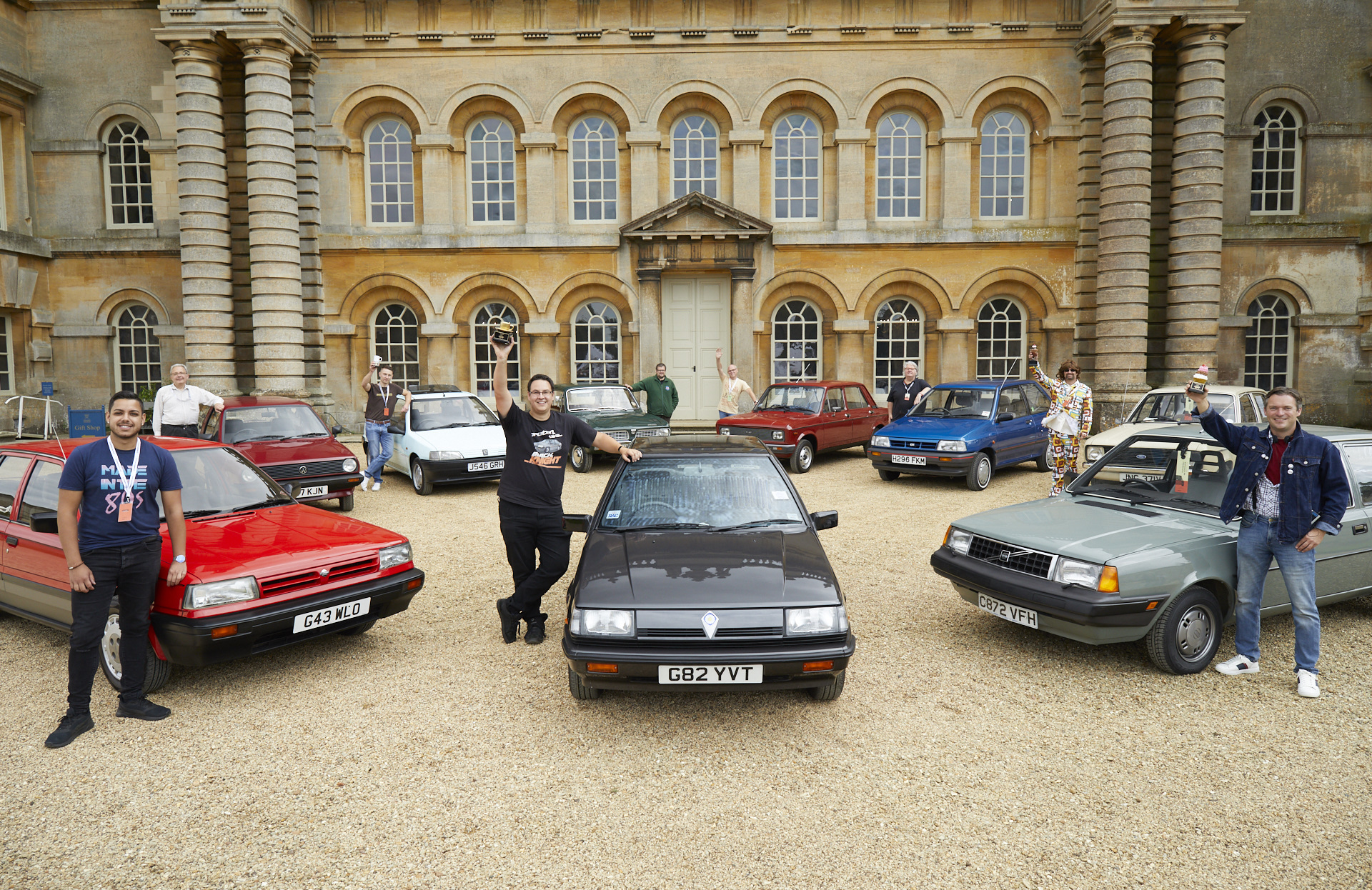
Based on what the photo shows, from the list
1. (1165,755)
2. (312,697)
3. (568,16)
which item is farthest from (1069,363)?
(568,16)

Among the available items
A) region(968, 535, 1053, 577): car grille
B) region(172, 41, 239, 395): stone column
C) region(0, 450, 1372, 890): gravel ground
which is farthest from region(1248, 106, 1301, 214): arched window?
region(172, 41, 239, 395): stone column

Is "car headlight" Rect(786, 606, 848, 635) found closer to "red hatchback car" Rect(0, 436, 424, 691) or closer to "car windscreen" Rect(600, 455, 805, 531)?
"car windscreen" Rect(600, 455, 805, 531)

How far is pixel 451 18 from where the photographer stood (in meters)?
18.3

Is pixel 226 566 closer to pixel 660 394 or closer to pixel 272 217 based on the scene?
pixel 660 394

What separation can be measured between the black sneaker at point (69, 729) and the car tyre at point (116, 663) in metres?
0.37

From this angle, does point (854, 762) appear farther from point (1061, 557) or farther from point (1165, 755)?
point (1061, 557)

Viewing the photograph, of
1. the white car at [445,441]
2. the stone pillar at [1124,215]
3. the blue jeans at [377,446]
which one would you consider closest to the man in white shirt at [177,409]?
the blue jeans at [377,446]

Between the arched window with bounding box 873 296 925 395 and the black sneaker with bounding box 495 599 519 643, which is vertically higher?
the arched window with bounding box 873 296 925 395

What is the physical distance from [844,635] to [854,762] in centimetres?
63

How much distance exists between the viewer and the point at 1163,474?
5.92 m

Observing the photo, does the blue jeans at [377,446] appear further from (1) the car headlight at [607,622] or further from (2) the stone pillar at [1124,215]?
(2) the stone pillar at [1124,215]

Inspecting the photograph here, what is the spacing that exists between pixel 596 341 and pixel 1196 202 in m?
13.6

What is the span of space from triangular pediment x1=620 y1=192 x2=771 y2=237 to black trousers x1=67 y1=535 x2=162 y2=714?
15157mm

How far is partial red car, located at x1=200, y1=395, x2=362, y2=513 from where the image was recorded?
970 centimetres
